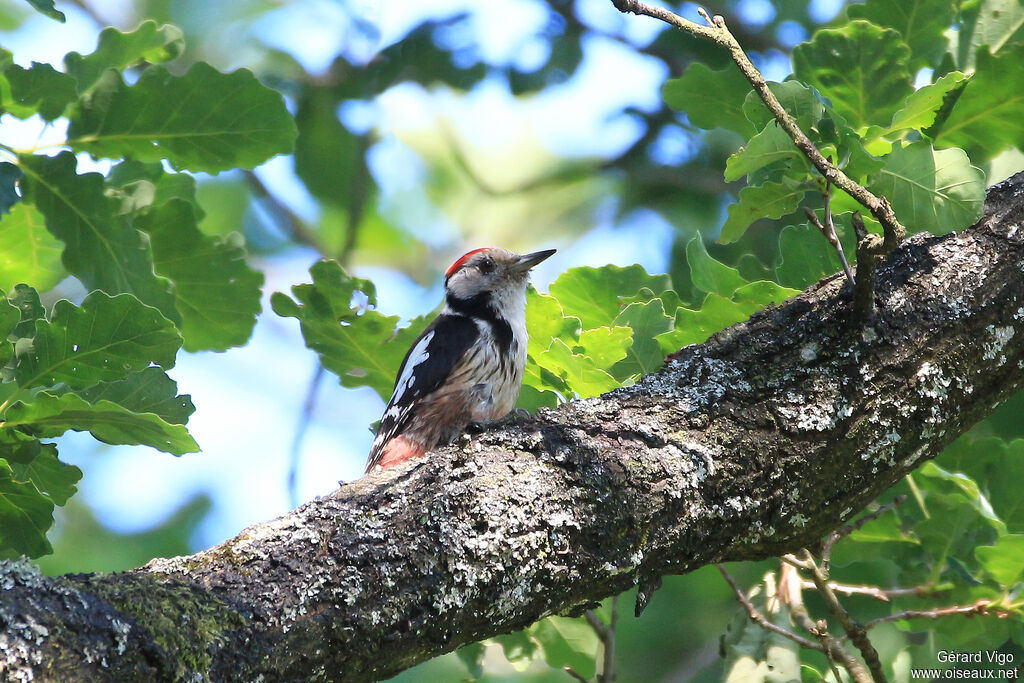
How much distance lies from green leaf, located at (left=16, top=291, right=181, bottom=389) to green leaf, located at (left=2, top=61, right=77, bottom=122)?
34.6 inches

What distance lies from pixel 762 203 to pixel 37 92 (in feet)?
7.17

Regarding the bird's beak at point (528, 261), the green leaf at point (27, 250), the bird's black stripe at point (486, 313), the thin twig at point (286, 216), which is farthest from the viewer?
the thin twig at point (286, 216)

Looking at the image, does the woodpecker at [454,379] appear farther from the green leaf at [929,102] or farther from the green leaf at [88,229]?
the green leaf at [929,102]

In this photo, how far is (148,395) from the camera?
2.36 m

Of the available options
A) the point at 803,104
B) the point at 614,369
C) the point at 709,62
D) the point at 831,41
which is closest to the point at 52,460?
the point at 614,369

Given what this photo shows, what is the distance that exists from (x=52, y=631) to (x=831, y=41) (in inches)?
104

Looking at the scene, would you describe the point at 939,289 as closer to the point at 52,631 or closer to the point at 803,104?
the point at 803,104

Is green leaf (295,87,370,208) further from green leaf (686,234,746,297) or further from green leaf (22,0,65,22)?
green leaf (22,0,65,22)

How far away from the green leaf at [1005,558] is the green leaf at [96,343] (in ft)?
7.79

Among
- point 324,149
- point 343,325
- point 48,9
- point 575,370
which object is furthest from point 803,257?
point 324,149

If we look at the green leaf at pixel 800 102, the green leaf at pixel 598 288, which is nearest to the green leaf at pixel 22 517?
the green leaf at pixel 598 288

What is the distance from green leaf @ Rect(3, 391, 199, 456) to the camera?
2.15 m

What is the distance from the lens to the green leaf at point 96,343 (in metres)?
2.33

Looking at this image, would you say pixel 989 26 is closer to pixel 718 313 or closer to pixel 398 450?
pixel 718 313
